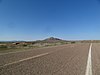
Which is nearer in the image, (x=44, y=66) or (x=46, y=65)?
(x=44, y=66)

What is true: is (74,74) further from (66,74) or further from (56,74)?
(56,74)

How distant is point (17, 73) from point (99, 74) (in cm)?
342

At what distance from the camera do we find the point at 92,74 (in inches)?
244

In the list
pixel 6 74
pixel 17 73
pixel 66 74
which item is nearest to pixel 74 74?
pixel 66 74

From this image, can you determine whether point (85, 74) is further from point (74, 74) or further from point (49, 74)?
point (49, 74)

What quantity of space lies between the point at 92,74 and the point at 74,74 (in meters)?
0.72

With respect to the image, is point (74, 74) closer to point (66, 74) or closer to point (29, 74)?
point (66, 74)

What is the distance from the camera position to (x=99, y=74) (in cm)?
636

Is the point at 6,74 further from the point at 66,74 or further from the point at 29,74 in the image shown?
the point at 66,74

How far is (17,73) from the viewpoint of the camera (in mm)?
6352

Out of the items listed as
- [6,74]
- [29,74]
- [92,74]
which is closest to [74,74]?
[92,74]

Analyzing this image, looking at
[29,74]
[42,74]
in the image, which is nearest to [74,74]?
[42,74]

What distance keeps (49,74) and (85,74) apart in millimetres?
1458

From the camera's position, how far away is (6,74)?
6.09 metres
